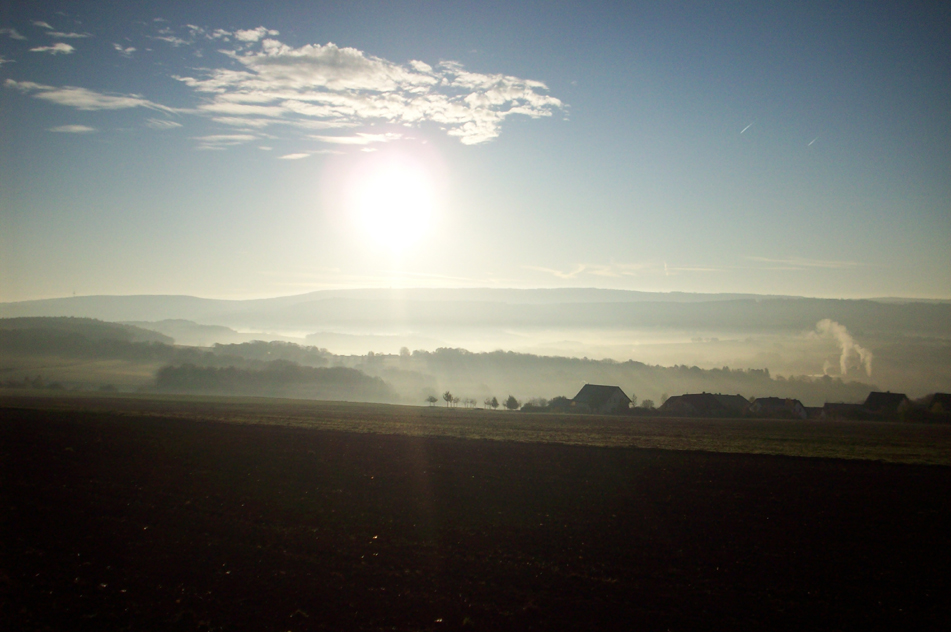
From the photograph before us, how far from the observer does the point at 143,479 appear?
2405cm

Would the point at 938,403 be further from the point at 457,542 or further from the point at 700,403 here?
the point at 457,542

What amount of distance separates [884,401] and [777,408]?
16.9m

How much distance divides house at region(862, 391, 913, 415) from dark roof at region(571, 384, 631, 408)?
40947mm

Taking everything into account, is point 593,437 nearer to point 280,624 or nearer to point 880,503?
point 880,503

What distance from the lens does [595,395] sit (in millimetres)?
105062

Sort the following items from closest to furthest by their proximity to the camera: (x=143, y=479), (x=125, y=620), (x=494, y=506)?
(x=125, y=620) < (x=494, y=506) < (x=143, y=479)

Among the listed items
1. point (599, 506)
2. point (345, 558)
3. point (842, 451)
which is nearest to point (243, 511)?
point (345, 558)

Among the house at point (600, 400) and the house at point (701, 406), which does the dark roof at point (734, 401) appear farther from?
the house at point (600, 400)

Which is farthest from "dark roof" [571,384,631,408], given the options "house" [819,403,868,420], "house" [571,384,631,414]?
"house" [819,403,868,420]

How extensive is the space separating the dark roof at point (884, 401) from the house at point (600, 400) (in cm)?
4143

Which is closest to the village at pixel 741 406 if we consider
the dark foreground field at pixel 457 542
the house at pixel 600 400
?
the house at pixel 600 400

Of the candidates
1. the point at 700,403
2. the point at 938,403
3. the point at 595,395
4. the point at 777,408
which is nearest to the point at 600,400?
the point at 595,395

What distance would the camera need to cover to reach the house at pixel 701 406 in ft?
320

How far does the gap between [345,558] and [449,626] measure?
4970 mm
